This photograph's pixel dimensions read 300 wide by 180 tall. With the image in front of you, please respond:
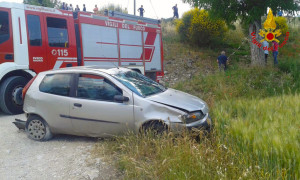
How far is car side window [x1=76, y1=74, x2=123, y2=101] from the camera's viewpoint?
4669 mm

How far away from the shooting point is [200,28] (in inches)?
667

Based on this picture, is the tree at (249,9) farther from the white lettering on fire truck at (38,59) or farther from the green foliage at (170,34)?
the green foliage at (170,34)

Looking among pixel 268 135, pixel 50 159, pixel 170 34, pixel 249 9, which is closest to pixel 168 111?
pixel 268 135

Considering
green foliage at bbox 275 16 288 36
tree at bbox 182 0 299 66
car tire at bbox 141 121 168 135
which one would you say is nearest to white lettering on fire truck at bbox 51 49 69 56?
car tire at bbox 141 121 168 135

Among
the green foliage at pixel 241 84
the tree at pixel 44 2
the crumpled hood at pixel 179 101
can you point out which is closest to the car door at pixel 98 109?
the crumpled hood at pixel 179 101

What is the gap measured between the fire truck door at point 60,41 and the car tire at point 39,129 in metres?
3.12

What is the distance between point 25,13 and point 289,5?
28.1ft

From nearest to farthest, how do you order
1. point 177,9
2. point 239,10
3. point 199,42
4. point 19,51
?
point 19,51
point 239,10
point 199,42
point 177,9

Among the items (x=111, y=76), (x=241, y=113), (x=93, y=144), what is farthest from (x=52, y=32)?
(x=241, y=113)

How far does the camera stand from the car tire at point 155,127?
4219 millimetres

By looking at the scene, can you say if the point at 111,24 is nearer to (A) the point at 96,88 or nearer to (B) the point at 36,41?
(B) the point at 36,41

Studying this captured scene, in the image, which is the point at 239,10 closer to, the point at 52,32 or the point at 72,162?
the point at 52,32

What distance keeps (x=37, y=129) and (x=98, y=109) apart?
55.7 inches

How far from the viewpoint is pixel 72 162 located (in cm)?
403
